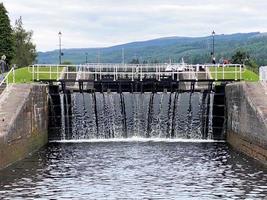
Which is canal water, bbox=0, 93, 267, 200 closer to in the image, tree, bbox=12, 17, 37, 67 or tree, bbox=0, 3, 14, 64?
tree, bbox=0, 3, 14, 64

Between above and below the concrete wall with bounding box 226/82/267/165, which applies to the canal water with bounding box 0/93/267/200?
below

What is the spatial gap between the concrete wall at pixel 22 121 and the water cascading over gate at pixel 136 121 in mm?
2295

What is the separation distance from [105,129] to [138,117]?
2.67 metres

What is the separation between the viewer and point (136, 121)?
157 ft

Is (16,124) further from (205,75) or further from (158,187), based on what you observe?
(205,75)

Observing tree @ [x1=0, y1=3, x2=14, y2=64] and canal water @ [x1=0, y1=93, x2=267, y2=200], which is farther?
tree @ [x1=0, y1=3, x2=14, y2=64]

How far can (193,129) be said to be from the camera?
46656mm

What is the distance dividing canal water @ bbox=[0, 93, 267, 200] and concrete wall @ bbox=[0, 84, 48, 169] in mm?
708

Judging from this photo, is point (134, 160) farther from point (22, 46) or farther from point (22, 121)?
point (22, 46)

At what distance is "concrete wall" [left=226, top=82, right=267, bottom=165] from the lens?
3316 cm

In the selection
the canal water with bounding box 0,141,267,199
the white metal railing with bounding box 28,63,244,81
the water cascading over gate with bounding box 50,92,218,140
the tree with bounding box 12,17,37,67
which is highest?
the tree with bounding box 12,17,37,67

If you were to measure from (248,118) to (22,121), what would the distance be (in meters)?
12.1

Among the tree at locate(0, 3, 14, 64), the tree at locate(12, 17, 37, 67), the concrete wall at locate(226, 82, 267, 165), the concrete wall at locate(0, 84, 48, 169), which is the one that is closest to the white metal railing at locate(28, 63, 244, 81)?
the concrete wall at locate(226, 82, 267, 165)

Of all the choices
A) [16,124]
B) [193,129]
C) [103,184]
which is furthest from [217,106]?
[103,184]
